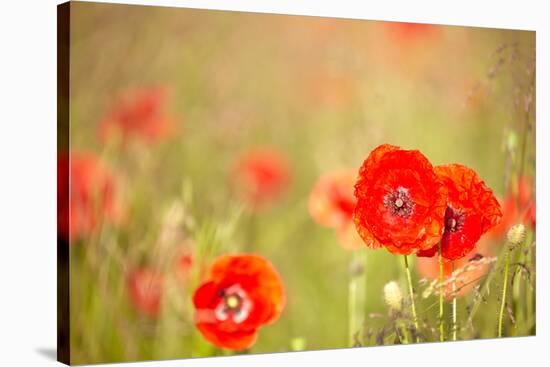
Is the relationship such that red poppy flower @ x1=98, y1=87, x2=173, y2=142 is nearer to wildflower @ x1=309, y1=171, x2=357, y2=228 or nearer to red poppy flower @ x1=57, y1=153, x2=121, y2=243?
red poppy flower @ x1=57, y1=153, x2=121, y2=243

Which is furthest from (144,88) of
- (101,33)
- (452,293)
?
(452,293)

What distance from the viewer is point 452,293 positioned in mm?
5215

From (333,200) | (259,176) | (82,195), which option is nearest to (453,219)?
(333,200)

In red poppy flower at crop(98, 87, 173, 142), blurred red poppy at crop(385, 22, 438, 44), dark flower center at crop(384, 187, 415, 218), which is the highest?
blurred red poppy at crop(385, 22, 438, 44)

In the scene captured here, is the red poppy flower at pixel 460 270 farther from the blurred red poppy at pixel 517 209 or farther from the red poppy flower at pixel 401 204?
the red poppy flower at pixel 401 204

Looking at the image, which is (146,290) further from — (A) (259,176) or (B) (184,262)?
(A) (259,176)

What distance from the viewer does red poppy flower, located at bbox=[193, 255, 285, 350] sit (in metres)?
4.82

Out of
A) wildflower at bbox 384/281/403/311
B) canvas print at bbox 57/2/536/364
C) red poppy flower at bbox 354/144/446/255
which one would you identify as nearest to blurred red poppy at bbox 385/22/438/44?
canvas print at bbox 57/2/536/364

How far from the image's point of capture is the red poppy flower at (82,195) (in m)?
4.57

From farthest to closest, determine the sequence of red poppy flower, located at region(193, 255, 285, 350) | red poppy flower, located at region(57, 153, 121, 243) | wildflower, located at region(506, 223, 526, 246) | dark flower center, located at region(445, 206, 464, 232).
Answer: wildflower, located at region(506, 223, 526, 246) → dark flower center, located at region(445, 206, 464, 232) → red poppy flower, located at region(193, 255, 285, 350) → red poppy flower, located at region(57, 153, 121, 243)

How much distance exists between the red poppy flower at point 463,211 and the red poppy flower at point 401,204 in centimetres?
8

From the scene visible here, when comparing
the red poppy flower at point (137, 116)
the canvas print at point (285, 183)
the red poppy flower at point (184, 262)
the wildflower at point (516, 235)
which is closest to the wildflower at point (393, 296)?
the canvas print at point (285, 183)

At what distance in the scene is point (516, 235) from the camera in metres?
5.41

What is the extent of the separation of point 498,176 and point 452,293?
0.56 meters
